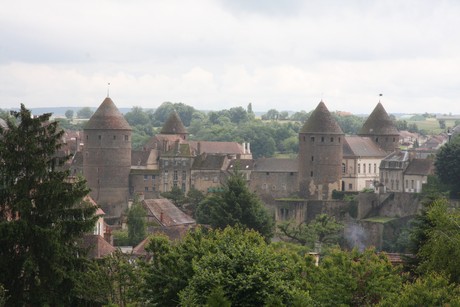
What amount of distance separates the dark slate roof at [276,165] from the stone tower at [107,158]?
424 inches

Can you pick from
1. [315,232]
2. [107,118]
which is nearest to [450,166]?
[315,232]

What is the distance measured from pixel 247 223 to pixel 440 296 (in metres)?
34.3

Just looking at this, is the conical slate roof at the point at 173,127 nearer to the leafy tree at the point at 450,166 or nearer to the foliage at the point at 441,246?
the leafy tree at the point at 450,166

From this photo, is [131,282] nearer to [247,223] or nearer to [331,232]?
[247,223]

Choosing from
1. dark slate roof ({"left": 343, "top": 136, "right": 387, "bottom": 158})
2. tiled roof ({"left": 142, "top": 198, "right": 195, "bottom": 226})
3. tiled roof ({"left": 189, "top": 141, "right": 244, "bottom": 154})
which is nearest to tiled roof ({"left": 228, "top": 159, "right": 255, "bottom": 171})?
dark slate roof ({"left": 343, "top": 136, "right": 387, "bottom": 158})

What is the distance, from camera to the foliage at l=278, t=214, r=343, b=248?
77250 millimetres

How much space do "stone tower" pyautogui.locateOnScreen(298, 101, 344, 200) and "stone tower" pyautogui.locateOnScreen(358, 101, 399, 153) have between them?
32.2 feet

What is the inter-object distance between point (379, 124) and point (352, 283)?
227ft

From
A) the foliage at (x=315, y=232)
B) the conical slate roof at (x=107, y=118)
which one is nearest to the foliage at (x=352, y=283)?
the foliage at (x=315, y=232)

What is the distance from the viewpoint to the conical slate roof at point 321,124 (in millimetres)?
92188

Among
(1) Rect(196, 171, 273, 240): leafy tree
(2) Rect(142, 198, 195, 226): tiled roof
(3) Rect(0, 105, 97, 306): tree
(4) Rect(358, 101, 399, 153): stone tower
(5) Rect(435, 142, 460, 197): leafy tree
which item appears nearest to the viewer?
(3) Rect(0, 105, 97, 306): tree

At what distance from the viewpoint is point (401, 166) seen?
91.9 meters

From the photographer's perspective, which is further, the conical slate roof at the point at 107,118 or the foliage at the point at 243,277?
the conical slate roof at the point at 107,118

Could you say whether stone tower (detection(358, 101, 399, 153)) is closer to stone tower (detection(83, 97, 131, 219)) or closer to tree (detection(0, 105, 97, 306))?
stone tower (detection(83, 97, 131, 219))
